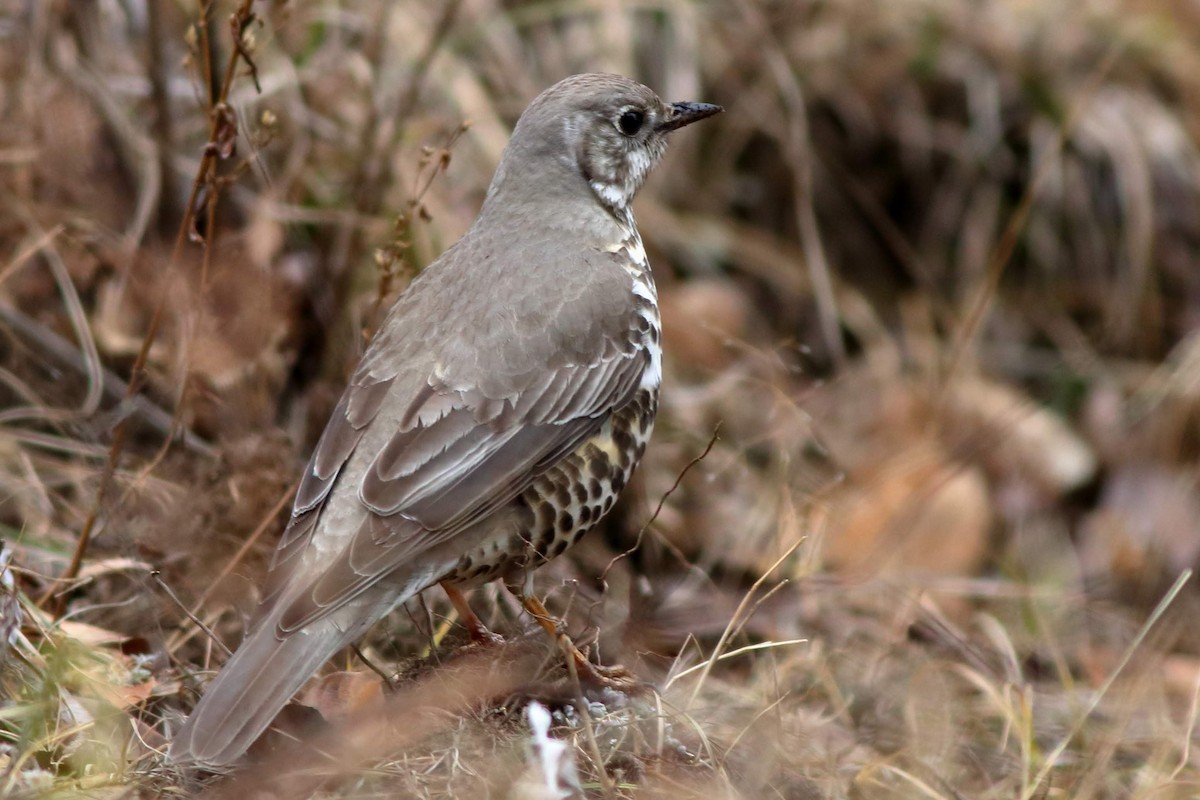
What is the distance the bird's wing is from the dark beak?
838 mm

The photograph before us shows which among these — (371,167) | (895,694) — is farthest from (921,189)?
(895,694)

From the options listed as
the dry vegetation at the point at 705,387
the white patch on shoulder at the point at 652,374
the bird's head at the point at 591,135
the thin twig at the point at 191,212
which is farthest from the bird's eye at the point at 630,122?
the thin twig at the point at 191,212

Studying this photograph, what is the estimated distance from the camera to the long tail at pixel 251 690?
9.70 ft

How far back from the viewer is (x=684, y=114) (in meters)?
4.25

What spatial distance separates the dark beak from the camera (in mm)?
4223

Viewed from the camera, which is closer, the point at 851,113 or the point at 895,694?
the point at 895,694

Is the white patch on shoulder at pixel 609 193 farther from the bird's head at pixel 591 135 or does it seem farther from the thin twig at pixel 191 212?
the thin twig at pixel 191 212

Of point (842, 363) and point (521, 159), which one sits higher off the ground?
point (521, 159)

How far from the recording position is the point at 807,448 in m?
6.30

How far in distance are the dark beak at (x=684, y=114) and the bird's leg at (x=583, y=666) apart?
1402mm

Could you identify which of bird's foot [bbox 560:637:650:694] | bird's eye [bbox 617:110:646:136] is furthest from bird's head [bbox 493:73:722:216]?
bird's foot [bbox 560:637:650:694]

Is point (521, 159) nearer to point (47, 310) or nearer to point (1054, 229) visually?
point (47, 310)

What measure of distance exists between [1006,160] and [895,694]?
3.67 meters

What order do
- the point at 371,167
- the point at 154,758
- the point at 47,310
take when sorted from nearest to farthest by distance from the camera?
the point at 154,758
the point at 47,310
the point at 371,167
